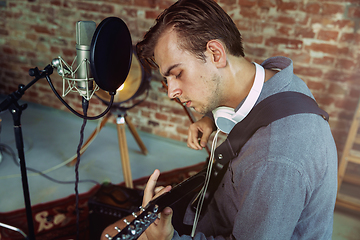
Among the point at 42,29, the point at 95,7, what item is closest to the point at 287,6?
the point at 95,7

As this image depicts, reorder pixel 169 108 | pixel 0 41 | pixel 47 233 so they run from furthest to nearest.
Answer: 1. pixel 0 41
2. pixel 169 108
3. pixel 47 233

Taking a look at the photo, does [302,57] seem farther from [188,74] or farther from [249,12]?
[188,74]

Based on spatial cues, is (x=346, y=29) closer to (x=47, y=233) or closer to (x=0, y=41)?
(x=47, y=233)

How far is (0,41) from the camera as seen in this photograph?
2992 mm

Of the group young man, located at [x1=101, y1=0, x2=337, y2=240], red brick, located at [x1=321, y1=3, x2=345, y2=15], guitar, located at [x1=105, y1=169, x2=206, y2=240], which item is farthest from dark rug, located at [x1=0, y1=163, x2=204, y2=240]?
red brick, located at [x1=321, y1=3, x2=345, y2=15]

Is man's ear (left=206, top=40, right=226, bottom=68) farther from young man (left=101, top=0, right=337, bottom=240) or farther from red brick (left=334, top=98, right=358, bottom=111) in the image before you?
red brick (left=334, top=98, right=358, bottom=111)

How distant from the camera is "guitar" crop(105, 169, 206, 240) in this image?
0.62 meters

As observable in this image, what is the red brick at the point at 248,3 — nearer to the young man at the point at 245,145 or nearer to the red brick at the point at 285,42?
the red brick at the point at 285,42

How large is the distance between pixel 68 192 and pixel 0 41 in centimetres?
217

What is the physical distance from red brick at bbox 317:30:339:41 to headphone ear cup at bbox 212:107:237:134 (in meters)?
1.26

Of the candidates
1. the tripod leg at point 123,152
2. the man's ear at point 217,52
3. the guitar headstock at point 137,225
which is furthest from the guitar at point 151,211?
the tripod leg at point 123,152

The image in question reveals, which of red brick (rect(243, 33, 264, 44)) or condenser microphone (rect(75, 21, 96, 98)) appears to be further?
red brick (rect(243, 33, 264, 44))

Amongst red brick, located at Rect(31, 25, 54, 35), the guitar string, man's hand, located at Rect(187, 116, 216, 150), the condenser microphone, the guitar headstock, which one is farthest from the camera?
red brick, located at Rect(31, 25, 54, 35)

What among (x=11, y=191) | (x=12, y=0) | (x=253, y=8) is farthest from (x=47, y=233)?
(x=12, y=0)
